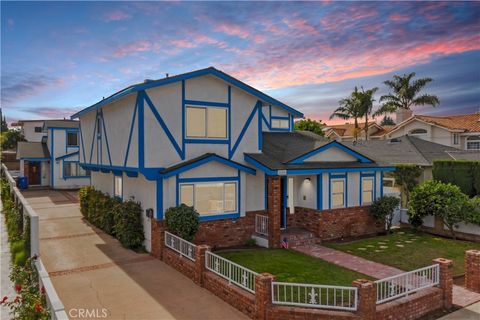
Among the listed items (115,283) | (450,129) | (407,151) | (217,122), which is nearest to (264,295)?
(115,283)

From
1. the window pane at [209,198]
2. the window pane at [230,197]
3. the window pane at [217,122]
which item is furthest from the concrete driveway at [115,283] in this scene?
the window pane at [217,122]

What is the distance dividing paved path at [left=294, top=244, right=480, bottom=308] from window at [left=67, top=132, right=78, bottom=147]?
25.8 m

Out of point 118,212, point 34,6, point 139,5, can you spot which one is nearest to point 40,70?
point 34,6

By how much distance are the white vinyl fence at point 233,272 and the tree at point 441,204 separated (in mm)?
11535

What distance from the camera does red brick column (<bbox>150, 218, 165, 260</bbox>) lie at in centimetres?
1224

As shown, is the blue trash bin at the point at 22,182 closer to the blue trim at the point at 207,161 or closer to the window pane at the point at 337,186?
the blue trim at the point at 207,161

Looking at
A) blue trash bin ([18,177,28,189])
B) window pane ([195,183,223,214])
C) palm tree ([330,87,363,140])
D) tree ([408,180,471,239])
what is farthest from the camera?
palm tree ([330,87,363,140])

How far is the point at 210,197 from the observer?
13602mm

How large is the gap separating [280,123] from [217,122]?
27.3ft

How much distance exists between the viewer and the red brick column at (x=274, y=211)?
13680 millimetres

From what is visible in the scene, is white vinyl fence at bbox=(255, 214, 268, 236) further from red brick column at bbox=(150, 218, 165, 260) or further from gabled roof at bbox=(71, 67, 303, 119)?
gabled roof at bbox=(71, 67, 303, 119)

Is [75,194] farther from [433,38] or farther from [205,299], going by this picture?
[433,38]

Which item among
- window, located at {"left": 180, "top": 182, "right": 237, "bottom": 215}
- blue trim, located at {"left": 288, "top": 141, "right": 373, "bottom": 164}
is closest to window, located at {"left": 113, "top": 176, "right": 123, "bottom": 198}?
window, located at {"left": 180, "top": 182, "right": 237, "bottom": 215}

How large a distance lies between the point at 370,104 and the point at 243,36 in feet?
104
